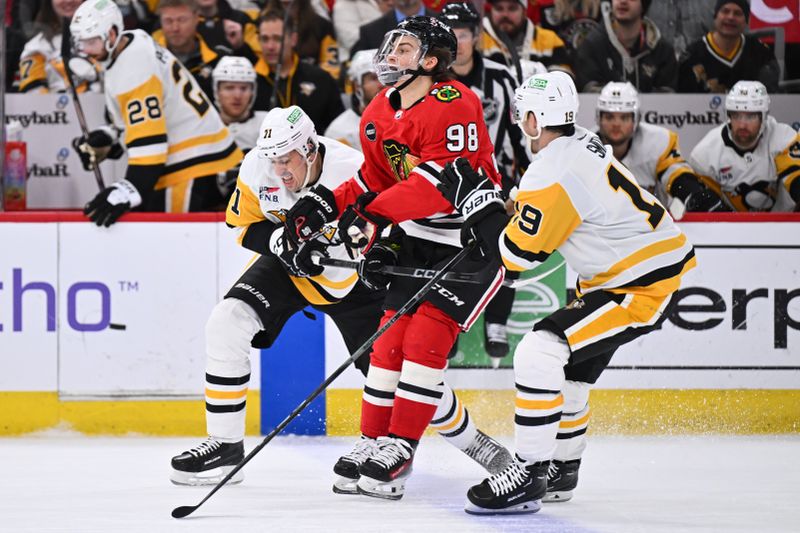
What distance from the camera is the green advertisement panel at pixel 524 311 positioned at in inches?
201

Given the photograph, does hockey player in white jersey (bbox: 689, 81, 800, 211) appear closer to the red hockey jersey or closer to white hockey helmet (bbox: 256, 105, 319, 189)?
the red hockey jersey

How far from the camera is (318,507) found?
143 inches

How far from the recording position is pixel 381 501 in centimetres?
372

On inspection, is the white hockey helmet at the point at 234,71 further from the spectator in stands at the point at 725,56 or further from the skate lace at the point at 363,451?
the skate lace at the point at 363,451

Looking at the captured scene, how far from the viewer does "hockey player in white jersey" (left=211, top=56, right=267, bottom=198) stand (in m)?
5.69

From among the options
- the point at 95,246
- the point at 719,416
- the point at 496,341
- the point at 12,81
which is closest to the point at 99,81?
the point at 12,81

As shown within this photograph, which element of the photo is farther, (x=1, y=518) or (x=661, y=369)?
(x=661, y=369)

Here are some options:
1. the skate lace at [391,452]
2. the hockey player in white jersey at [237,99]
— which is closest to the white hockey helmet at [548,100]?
the skate lace at [391,452]

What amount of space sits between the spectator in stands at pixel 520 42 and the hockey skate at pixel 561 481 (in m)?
2.23

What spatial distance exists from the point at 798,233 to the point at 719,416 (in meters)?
0.79

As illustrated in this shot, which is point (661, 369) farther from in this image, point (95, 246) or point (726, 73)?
point (95, 246)

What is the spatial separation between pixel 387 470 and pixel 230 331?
70 cm

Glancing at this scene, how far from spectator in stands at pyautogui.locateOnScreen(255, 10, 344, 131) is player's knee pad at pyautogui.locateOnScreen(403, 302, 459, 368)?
2.14 m

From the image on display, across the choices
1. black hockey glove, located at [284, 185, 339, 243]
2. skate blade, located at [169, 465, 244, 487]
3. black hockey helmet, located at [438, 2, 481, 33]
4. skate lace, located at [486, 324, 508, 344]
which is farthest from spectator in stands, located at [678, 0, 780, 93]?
skate blade, located at [169, 465, 244, 487]
